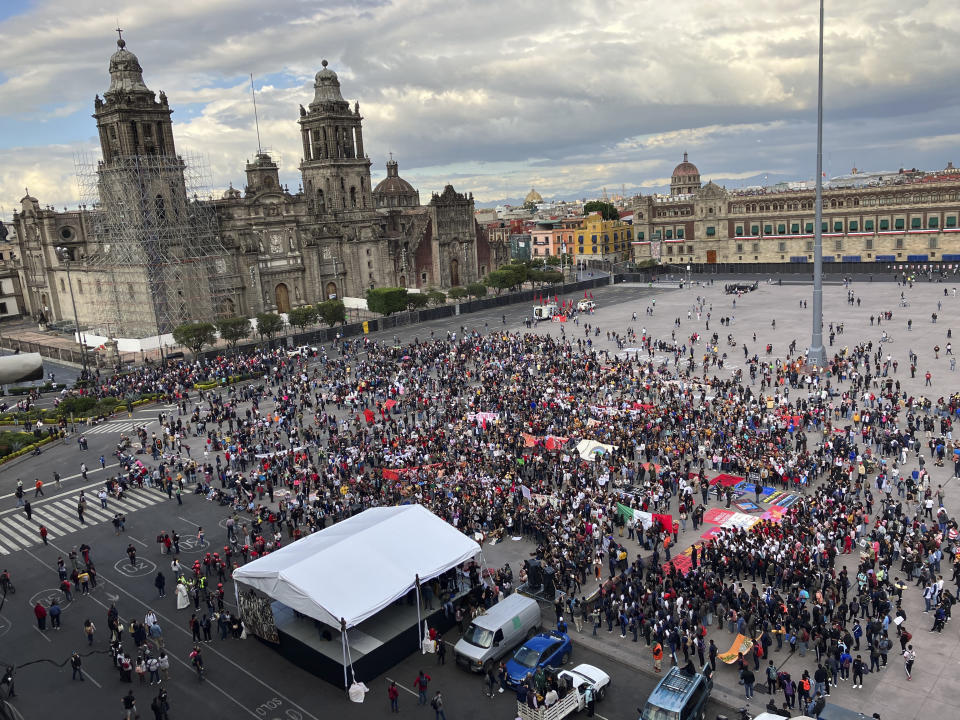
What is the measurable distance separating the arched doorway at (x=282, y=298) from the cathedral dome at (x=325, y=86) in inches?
1005

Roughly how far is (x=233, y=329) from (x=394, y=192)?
6501 centimetres

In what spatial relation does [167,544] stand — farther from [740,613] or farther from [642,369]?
[642,369]

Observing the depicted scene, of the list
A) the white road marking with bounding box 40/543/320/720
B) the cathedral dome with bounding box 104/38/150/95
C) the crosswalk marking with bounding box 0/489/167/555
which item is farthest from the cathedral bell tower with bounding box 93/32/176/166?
the white road marking with bounding box 40/543/320/720

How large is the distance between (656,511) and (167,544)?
61.6 feet

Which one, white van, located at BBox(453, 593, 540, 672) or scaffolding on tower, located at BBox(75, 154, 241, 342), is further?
scaffolding on tower, located at BBox(75, 154, 241, 342)

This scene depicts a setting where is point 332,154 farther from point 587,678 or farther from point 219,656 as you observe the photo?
point 587,678

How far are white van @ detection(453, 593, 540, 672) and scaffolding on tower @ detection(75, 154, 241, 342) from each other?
61.5 meters

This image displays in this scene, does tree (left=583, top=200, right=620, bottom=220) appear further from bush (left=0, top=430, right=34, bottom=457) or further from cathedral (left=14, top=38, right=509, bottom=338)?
bush (left=0, top=430, right=34, bottom=457)

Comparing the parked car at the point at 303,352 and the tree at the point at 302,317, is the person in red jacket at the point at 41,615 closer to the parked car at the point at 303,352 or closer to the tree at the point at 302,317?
the parked car at the point at 303,352

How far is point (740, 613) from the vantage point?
21.5m

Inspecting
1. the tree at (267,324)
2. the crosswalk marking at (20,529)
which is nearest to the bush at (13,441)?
the crosswalk marking at (20,529)

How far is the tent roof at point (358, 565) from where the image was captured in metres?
20.7

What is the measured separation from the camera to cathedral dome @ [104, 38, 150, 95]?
256ft

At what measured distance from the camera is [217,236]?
80500 mm
